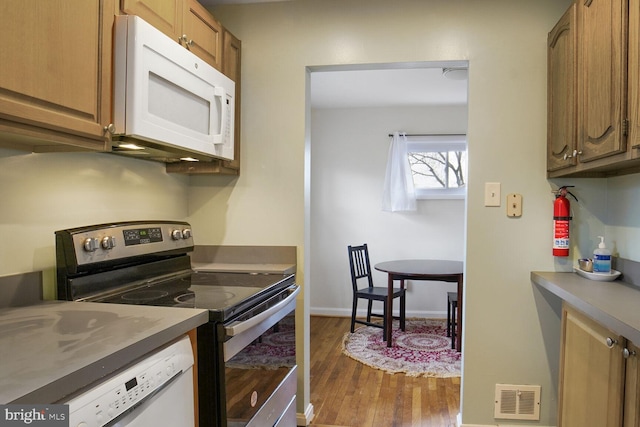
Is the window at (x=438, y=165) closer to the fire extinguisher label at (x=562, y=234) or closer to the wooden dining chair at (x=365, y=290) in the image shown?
the wooden dining chair at (x=365, y=290)

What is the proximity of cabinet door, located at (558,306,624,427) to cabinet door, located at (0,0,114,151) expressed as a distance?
173 cm

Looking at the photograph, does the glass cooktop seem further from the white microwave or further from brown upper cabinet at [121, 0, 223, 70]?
brown upper cabinet at [121, 0, 223, 70]

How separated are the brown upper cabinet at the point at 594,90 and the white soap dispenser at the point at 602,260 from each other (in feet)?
1.19

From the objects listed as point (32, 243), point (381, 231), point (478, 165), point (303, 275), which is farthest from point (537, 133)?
point (381, 231)

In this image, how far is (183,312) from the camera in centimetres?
128

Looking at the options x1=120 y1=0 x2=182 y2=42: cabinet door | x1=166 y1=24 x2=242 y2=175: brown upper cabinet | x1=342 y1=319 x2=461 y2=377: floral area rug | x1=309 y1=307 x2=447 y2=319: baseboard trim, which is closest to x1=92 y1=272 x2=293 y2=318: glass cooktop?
x1=166 y1=24 x2=242 y2=175: brown upper cabinet

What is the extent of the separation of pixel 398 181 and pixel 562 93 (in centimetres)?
263

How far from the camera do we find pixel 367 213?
4676 mm

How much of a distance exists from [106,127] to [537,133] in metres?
1.94

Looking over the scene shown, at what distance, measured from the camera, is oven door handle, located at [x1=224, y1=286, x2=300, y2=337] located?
1344 millimetres

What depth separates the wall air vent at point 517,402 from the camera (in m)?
2.14

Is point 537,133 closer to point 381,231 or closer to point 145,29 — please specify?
point 145,29

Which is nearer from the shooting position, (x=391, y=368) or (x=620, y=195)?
(x=620, y=195)

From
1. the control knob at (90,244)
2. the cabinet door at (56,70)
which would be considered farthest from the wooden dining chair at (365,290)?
the cabinet door at (56,70)
